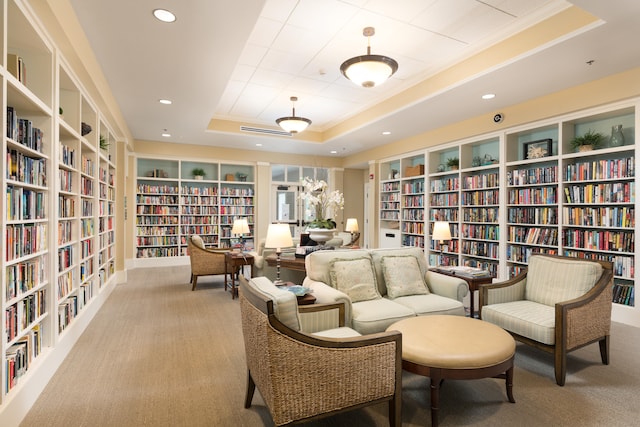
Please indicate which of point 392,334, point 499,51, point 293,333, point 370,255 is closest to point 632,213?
point 499,51

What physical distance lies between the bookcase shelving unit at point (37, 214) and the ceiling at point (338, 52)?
571 mm

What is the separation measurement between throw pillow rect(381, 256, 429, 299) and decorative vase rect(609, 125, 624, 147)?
3028 mm

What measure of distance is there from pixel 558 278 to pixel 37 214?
4.34m

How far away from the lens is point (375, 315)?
274cm

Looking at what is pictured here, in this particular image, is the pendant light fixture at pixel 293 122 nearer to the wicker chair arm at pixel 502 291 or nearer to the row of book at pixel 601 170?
the wicker chair arm at pixel 502 291

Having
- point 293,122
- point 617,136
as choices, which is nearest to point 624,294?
point 617,136

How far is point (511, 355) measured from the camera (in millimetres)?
2098

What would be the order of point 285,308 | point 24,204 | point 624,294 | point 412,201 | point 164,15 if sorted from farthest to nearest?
point 412,201, point 624,294, point 164,15, point 24,204, point 285,308

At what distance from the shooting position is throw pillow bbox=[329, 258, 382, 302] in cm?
309

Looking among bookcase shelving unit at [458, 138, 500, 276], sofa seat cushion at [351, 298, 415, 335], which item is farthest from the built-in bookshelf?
sofa seat cushion at [351, 298, 415, 335]

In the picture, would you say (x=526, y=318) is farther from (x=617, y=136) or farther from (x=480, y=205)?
(x=480, y=205)

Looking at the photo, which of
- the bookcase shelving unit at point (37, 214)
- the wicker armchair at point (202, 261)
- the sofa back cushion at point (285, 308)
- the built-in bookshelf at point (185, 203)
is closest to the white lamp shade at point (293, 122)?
the wicker armchair at point (202, 261)

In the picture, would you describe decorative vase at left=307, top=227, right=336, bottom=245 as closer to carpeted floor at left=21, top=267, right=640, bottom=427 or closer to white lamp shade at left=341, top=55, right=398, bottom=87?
carpeted floor at left=21, top=267, right=640, bottom=427

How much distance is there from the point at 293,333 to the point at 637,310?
4.31 metres
